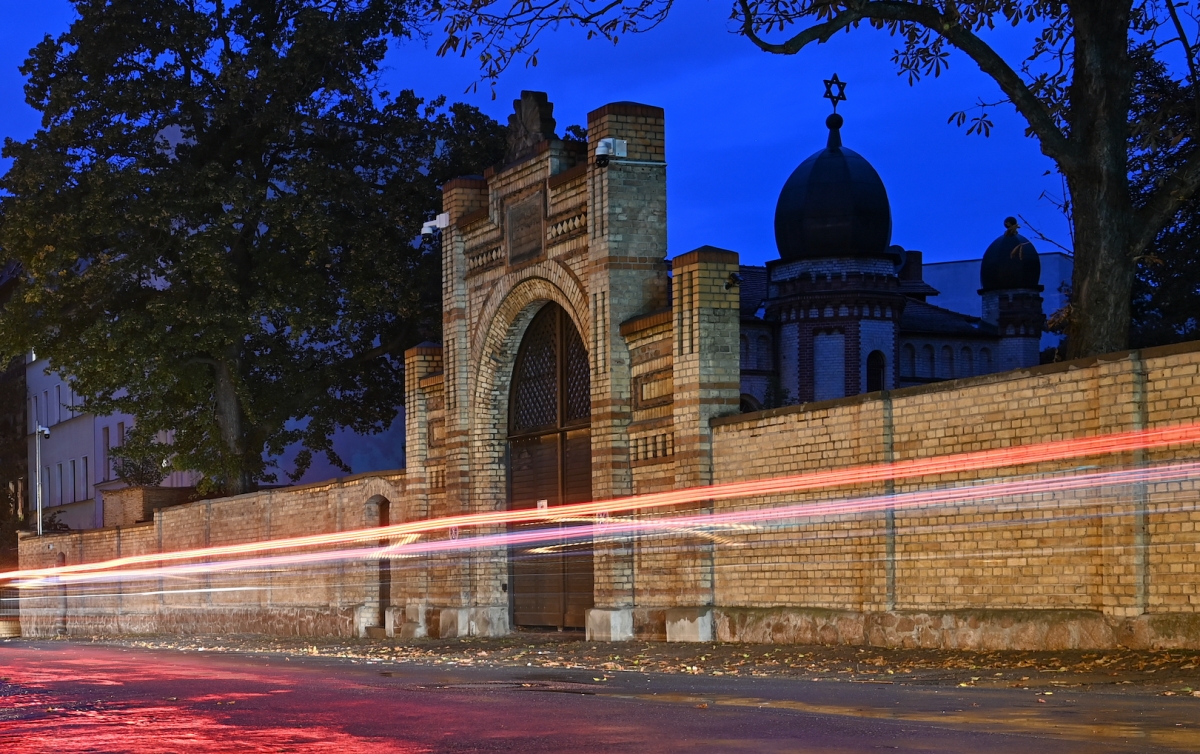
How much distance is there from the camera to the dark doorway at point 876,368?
191 ft

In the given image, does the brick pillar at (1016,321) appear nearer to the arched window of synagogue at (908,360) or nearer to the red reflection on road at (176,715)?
the arched window of synagogue at (908,360)

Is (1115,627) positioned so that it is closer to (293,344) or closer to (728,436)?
(728,436)

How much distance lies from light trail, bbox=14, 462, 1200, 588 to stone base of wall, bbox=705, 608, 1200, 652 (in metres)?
1.07

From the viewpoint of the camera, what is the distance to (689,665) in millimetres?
15477

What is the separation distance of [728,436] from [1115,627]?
6.15 metres

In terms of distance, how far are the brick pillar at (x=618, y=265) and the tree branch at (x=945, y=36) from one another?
333 cm

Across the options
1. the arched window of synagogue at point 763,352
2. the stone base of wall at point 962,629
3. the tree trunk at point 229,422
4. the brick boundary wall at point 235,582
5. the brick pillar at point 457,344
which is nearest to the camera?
the stone base of wall at point 962,629

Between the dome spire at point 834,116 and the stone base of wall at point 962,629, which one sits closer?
the stone base of wall at point 962,629

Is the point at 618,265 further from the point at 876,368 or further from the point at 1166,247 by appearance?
the point at 876,368

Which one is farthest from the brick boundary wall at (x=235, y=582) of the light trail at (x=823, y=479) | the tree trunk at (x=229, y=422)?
the tree trunk at (x=229, y=422)

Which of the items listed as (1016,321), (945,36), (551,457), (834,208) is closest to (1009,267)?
(1016,321)

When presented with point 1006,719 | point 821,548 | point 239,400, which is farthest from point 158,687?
point 239,400

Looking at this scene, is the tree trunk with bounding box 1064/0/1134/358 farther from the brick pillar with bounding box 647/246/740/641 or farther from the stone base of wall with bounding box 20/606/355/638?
the stone base of wall with bounding box 20/606/355/638

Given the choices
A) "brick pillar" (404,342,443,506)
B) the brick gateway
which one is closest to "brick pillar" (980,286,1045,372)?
the brick gateway
